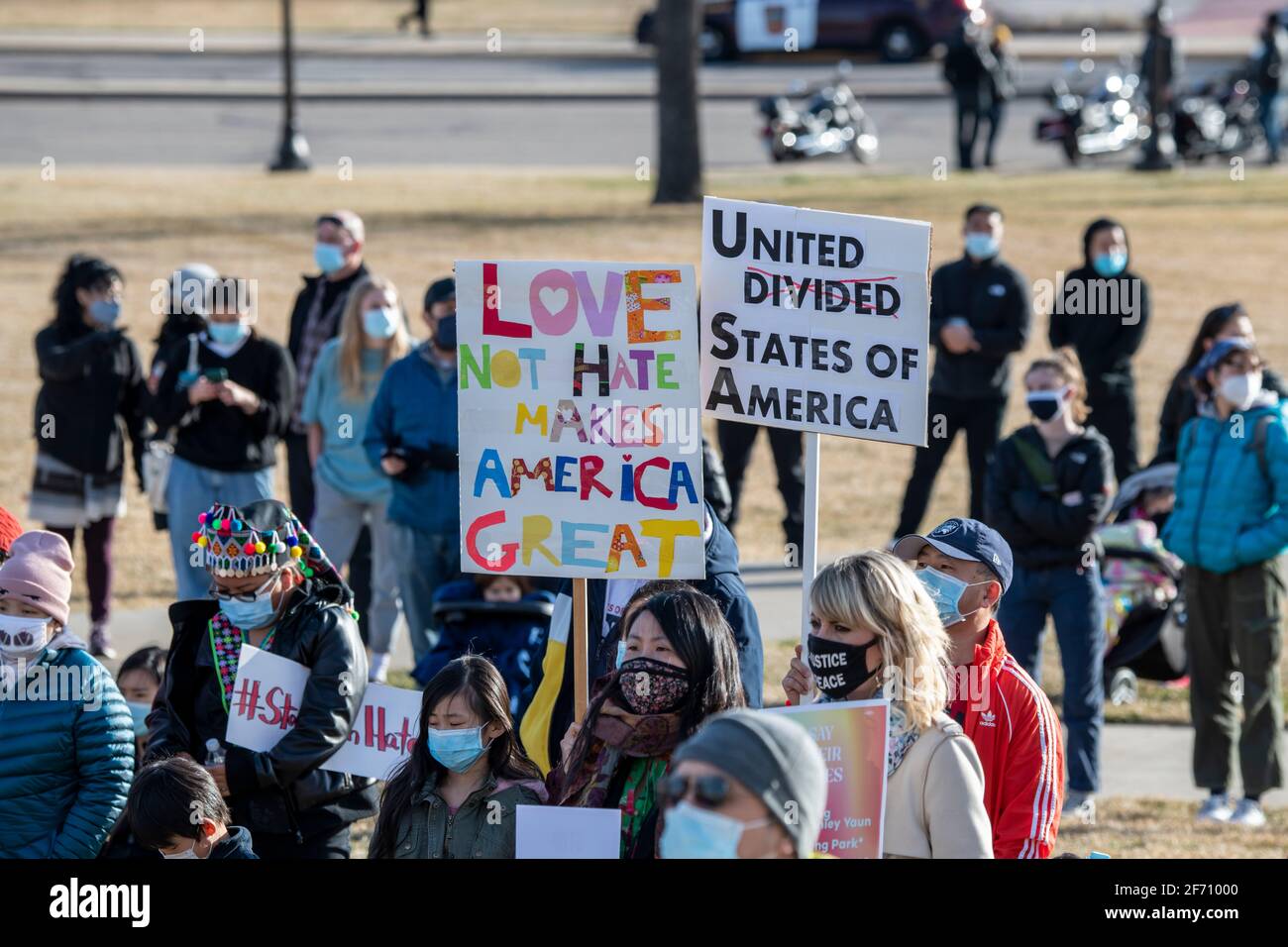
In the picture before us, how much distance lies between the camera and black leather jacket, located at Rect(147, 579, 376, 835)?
19.3ft

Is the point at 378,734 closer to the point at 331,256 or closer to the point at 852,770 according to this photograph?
the point at 852,770

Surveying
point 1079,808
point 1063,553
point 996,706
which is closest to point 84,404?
point 1063,553

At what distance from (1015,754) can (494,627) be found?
10.4 feet

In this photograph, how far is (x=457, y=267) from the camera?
19.1 feet

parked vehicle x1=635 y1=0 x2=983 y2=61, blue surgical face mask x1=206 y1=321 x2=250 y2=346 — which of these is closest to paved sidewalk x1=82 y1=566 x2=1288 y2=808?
blue surgical face mask x1=206 y1=321 x2=250 y2=346

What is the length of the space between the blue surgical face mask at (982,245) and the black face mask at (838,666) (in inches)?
268

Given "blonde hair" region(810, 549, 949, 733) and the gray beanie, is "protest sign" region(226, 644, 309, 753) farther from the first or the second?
the gray beanie

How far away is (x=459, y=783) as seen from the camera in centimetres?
521

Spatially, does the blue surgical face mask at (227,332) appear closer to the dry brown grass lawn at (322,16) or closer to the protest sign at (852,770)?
the protest sign at (852,770)

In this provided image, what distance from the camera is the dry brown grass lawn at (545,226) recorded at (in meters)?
17.4

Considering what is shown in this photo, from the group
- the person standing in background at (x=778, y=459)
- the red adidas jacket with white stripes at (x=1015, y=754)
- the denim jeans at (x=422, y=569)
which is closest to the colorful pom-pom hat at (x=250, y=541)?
the red adidas jacket with white stripes at (x=1015, y=754)

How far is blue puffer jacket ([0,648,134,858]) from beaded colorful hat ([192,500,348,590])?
49 cm
